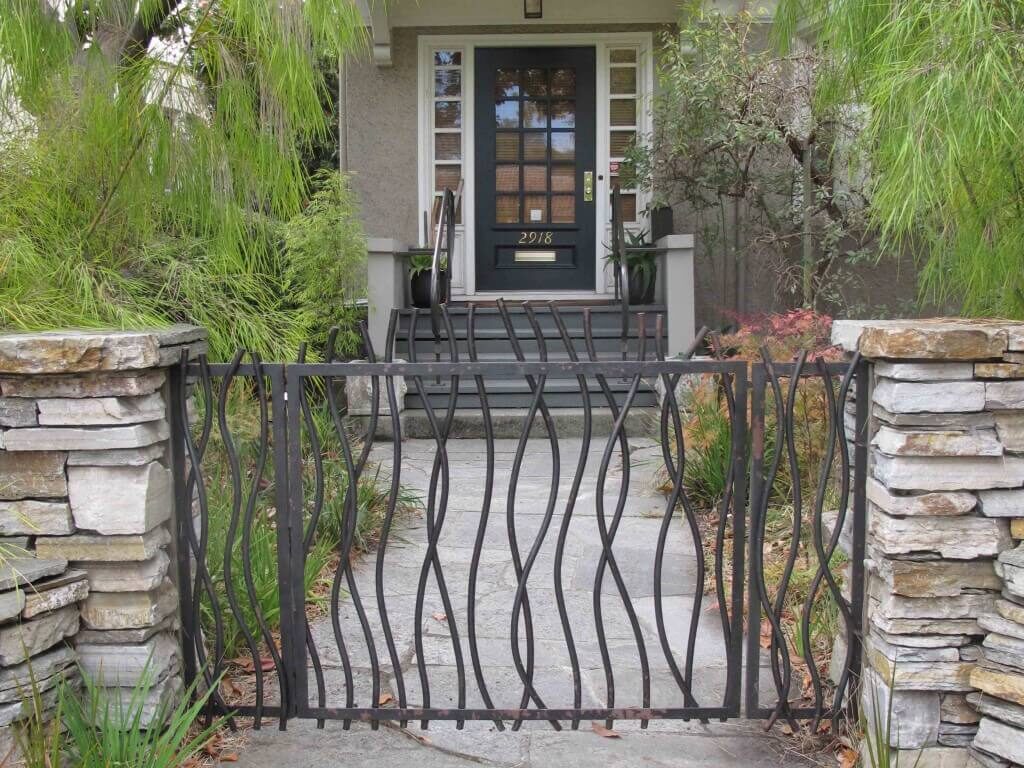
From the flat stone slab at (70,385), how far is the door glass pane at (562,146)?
662 cm

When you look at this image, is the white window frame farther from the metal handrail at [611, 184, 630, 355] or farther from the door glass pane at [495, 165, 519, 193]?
the metal handrail at [611, 184, 630, 355]

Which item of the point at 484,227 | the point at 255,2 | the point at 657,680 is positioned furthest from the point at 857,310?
the point at 255,2

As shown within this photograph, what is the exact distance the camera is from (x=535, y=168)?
333 inches

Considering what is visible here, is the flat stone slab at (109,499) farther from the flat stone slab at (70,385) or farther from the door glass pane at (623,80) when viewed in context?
the door glass pane at (623,80)

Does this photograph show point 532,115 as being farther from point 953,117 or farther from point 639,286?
point 953,117

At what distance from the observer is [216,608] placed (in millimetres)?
2484

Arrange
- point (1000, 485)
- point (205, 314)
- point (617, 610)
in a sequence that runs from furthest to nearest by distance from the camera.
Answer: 1. point (205, 314)
2. point (617, 610)
3. point (1000, 485)

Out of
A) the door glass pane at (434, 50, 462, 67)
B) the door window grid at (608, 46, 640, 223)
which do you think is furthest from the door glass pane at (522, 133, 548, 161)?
the door glass pane at (434, 50, 462, 67)

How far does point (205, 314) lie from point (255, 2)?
1.74 m

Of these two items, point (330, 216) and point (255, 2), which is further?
point (330, 216)

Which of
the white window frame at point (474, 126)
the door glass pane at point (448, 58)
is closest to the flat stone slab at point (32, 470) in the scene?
the white window frame at point (474, 126)

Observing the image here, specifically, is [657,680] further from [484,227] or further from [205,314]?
[484,227]

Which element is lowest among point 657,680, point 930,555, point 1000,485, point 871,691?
point 657,680

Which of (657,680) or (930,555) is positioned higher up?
(930,555)
